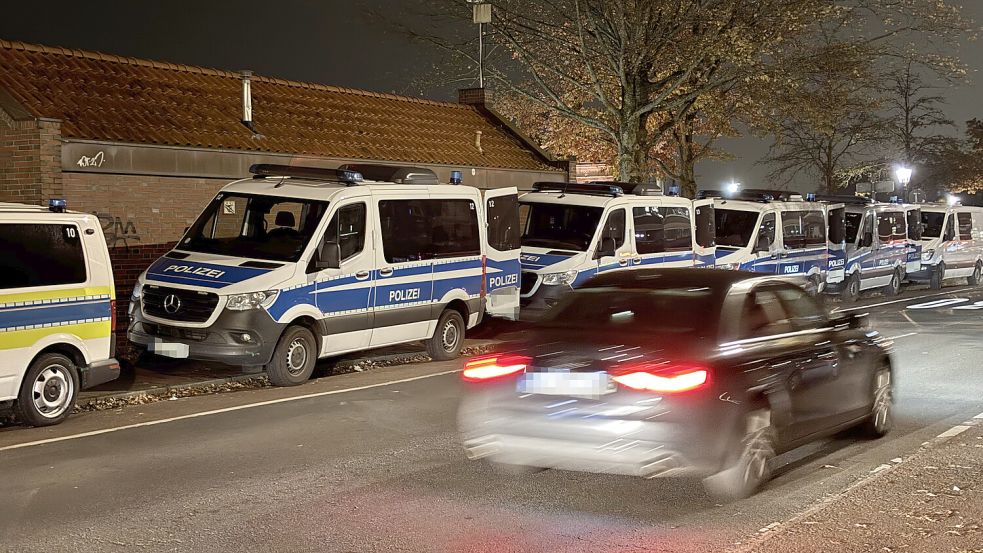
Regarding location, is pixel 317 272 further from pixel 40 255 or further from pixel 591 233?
pixel 591 233

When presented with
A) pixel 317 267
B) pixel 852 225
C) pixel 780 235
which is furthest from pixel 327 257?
pixel 852 225

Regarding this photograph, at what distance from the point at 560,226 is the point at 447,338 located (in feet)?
11.0

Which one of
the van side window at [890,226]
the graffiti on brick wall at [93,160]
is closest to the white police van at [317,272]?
the graffiti on brick wall at [93,160]

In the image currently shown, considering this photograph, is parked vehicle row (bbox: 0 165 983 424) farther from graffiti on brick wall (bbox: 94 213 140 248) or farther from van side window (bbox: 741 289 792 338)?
graffiti on brick wall (bbox: 94 213 140 248)

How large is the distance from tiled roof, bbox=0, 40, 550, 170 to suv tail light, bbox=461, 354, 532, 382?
10.4 meters

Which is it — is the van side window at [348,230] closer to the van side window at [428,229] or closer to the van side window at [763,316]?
the van side window at [428,229]

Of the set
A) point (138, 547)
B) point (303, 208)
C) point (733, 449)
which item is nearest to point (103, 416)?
point (303, 208)

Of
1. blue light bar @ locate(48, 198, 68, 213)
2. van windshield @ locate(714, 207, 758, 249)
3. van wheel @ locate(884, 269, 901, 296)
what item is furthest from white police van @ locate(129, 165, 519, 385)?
van wheel @ locate(884, 269, 901, 296)

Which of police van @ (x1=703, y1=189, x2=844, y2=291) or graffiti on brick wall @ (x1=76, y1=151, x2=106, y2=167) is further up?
graffiti on brick wall @ (x1=76, y1=151, x2=106, y2=167)

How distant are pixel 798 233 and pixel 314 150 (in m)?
10.5

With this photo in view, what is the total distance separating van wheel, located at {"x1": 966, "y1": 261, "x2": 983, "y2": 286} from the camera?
32681 millimetres

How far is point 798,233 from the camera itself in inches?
944

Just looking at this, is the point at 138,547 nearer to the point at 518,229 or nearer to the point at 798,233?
the point at 518,229

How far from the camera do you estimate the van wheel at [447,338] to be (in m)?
15.0
